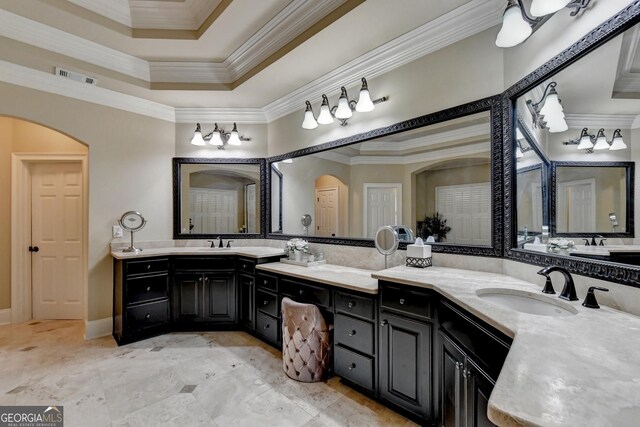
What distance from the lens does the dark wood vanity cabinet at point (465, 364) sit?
1204 millimetres

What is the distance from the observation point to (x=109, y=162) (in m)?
3.39

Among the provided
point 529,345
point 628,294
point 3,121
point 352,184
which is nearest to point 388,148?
point 352,184

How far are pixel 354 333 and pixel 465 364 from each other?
91cm

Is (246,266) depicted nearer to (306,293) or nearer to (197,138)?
(306,293)

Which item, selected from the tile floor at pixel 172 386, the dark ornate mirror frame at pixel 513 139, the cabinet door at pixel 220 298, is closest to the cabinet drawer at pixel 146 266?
the cabinet door at pixel 220 298

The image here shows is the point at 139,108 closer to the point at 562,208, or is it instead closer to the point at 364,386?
the point at 364,386

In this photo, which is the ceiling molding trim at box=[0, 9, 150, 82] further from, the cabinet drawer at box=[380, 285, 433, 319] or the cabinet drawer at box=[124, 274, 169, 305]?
the cabinet drawer at box=[380, 285, 433, 319]

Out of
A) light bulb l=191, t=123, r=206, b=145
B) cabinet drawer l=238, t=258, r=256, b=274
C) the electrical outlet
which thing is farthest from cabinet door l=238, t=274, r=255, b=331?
light bulb l=191, t=123, r=206, b=145

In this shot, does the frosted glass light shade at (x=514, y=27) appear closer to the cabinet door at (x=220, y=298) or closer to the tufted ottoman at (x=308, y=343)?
the tufted ottoman at (x=308, y=343)

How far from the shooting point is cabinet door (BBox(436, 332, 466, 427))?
1.46 m

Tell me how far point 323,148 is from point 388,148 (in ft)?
2.69

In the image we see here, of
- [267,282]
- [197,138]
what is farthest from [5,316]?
[267,282]

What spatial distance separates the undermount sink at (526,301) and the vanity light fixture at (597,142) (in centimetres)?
77

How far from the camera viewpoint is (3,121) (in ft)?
11.7
